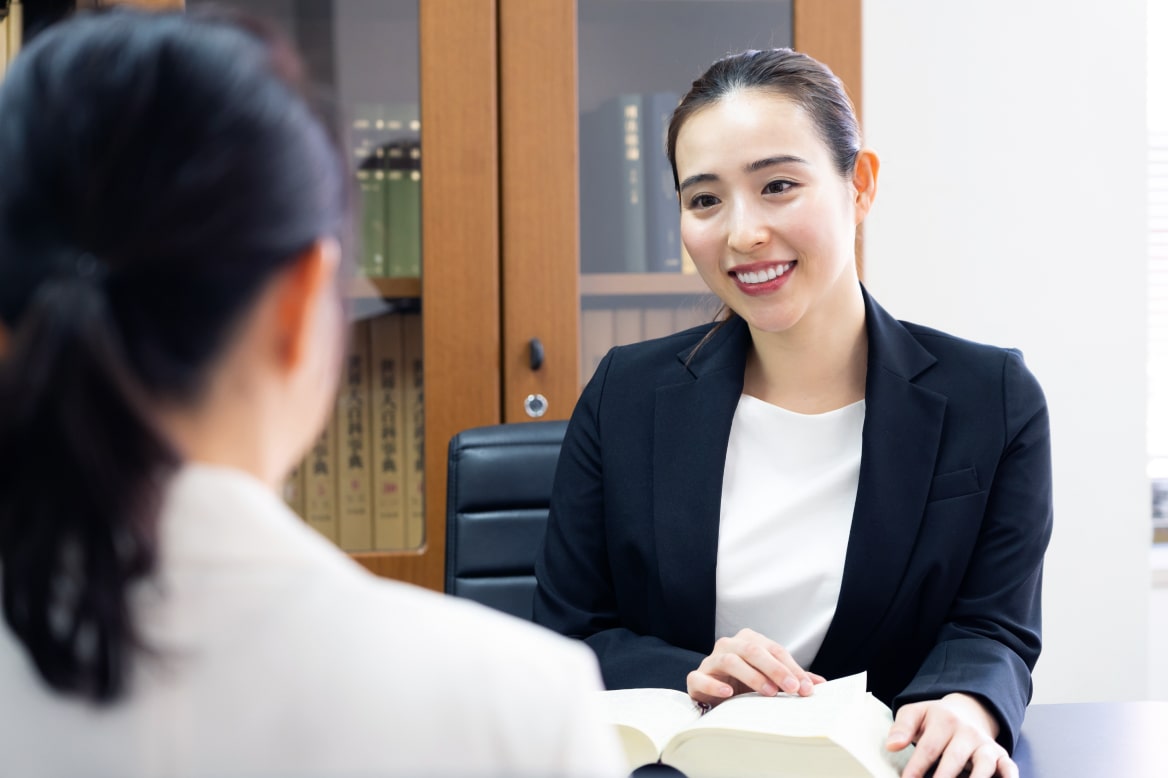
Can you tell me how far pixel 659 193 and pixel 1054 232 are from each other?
849 millimetres

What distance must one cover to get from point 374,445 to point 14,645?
1617mm

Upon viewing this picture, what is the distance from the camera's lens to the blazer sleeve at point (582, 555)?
1482 millimetres

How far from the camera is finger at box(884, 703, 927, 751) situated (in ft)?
3.41

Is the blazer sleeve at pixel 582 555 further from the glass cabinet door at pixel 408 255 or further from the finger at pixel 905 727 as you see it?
the glass cabinet door at pixel 408 255

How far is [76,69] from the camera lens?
51 centimetres

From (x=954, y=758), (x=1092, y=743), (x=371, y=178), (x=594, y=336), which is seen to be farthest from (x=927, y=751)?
(x=371, y=178)

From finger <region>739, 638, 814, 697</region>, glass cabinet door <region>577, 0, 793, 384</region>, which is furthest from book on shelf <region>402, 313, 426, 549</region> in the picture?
finger <region>739, 638, 814, 697</region>

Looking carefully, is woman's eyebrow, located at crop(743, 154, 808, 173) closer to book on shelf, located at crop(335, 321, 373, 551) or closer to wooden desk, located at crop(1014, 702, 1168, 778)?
wooden desk, located at crop(1014, 702, 1168, 778)

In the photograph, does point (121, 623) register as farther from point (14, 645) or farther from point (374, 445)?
point (374, 445)

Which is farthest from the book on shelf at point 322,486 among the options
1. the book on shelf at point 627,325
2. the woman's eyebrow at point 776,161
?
the woman's eyebrow at point 776,161

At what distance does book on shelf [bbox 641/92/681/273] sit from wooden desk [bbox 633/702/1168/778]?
1.18 metres

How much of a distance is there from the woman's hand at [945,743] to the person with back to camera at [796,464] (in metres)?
0.20

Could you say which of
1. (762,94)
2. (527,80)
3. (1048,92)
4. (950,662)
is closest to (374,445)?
(527,80)

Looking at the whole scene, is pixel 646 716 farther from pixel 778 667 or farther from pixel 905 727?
pixel 905 727
